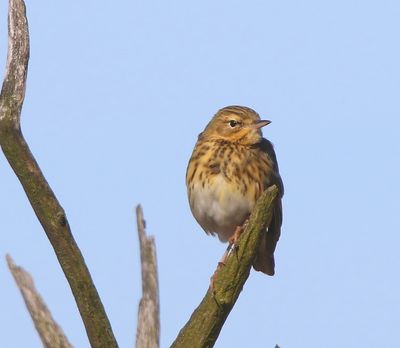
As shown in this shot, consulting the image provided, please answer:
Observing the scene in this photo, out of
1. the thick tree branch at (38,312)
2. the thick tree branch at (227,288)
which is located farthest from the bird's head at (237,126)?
the thick tree branch at (38,312)

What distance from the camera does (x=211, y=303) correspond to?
230 inches

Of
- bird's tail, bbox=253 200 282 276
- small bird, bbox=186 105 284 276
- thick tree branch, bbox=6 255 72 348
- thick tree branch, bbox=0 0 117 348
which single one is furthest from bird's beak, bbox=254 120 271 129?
thick tree branch, bbox=0 0 117 348

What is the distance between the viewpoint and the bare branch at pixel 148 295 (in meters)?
6.73

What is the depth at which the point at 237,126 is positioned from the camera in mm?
8781

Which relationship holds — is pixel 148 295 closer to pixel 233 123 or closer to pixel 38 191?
pixel 38 191

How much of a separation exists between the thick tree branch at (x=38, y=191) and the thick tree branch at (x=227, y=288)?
1.86ft

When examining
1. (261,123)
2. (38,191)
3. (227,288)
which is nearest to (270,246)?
(261,123)

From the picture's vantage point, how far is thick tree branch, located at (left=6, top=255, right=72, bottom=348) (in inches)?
241

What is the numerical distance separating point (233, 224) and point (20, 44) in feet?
11.1

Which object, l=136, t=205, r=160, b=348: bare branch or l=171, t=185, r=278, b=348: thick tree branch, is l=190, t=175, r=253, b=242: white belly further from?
l=171, t=185, r=278, b=348: thick tree branch

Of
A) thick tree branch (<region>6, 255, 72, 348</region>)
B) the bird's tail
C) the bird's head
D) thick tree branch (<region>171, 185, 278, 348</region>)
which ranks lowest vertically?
thick tree branch (<region>6, 255, 72, 348</region>)

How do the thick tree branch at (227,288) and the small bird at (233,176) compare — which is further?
the small bird at (233,176)

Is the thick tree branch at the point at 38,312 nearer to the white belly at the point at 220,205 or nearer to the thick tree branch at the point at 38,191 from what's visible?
the thick tree branch at the point at 38,191

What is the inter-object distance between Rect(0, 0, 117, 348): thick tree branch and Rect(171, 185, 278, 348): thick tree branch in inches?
Answer: 22.3
